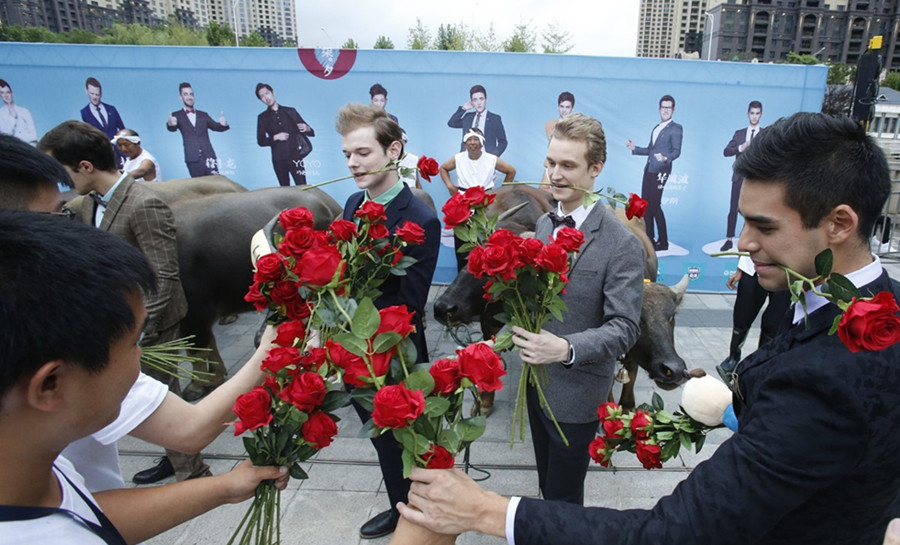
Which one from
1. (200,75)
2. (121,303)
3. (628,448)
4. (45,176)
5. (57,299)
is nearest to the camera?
(57,299)

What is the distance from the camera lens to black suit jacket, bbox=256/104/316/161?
715 centimetres

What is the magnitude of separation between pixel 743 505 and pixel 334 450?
11.0 feet

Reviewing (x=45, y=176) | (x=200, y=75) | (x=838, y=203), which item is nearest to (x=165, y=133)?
(x=200, y=75)

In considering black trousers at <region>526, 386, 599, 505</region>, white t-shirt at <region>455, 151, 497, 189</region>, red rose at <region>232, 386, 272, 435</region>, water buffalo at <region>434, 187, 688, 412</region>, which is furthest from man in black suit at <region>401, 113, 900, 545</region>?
white t-shirt at <region>455, 151, 497, 189</region>

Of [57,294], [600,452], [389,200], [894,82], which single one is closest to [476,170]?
[389,200]

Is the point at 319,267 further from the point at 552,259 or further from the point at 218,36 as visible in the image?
the point at 218,36

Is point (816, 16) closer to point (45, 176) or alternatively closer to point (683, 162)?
point (683, 162)

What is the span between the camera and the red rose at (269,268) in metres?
1.64

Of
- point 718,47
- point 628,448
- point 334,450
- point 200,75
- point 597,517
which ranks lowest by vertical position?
point 334,450

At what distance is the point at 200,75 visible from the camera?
7.01 m

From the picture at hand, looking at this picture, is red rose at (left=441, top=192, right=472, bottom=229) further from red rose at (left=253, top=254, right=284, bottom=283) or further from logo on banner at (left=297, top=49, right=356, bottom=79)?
logo on banner at (left=297, top=49, right=356, bottom=79)

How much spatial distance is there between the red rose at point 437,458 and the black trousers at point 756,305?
4430 mm

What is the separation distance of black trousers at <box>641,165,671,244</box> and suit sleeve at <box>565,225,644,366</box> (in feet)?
17.7

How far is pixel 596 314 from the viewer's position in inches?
89.4
